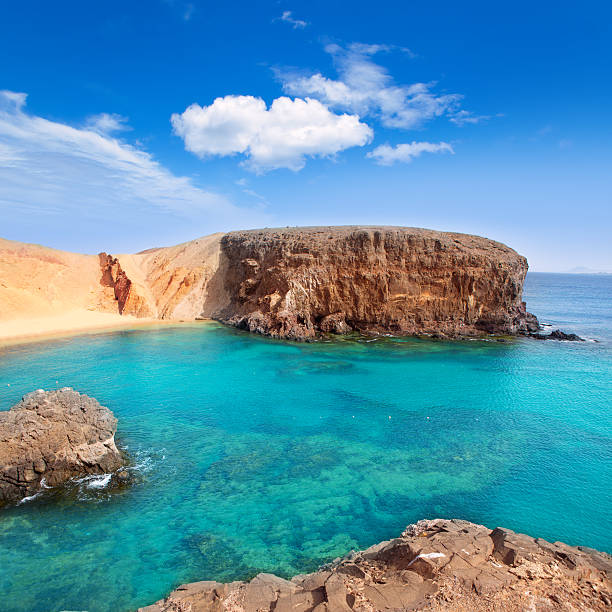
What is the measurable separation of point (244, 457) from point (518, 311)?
39030 mm

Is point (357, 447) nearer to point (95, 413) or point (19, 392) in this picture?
point (95, 413)

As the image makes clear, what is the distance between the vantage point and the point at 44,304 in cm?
4447

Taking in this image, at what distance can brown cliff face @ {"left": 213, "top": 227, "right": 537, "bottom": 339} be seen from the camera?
42219 millimetres

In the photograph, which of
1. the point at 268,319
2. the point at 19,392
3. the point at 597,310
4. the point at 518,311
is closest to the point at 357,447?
the point at 19,392

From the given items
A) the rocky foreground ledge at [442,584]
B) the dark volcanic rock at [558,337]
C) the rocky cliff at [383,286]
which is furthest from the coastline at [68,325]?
the dark volcanic rock at [558,337]

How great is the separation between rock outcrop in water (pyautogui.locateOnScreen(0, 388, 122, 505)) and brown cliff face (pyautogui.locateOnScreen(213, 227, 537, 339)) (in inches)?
1007

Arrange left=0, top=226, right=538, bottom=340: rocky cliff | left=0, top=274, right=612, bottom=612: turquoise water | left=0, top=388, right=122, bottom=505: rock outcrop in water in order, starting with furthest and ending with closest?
left=0, top=226, right=538, bottom=340: rocky cliff < left=0, top=388, right=122, bottom=505: rock outcrop in water < left=0, top=274, right=612, bottom=612: turquoise water

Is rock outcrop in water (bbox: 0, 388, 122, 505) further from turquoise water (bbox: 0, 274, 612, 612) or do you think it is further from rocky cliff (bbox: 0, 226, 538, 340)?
rocky cliff (bbox: 0, 226, 538, 340)

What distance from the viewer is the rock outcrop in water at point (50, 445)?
549 inches

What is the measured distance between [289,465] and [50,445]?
9.08 metres

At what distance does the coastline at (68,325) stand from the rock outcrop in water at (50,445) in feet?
80.3

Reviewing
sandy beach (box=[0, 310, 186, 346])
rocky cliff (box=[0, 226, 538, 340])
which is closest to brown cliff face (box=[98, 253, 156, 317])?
sandy beach (box=[0, 310, 186, 346])

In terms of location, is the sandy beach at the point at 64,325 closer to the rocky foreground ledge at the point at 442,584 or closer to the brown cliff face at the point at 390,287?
the brown cliff face at the point at 390,287

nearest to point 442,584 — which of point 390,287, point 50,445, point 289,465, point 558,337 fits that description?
point 289,465
